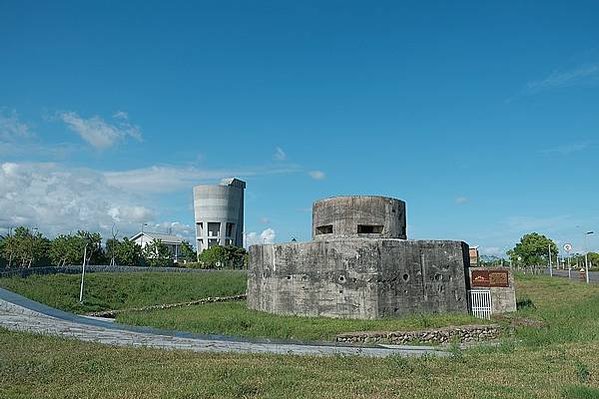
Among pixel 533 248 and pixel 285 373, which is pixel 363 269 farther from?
pixel 533 248

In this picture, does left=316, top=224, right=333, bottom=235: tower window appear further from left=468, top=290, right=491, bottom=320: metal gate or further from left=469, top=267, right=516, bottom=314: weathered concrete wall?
left=469, top=267, right=516, bottom=314: weathered concrete wall

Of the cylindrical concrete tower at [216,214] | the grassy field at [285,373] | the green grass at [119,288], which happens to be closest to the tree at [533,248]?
the green grass at [119,288]

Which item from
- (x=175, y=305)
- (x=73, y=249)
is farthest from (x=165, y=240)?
(x=175, y=305)

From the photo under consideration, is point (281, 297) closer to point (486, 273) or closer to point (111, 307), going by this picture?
point (486, 273)

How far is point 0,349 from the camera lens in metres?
10.1

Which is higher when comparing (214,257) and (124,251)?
(124,251)

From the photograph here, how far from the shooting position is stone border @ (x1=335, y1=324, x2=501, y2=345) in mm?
15320

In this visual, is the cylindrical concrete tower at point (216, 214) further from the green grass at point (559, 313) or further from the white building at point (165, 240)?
the green grass at point (559, 313)

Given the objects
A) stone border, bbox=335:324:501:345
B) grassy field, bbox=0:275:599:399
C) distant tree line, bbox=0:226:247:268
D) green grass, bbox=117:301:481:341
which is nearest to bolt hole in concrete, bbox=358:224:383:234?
green grass, bbox=117:301:481:341

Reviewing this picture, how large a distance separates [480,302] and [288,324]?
25.9 feet

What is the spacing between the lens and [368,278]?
1867 cm

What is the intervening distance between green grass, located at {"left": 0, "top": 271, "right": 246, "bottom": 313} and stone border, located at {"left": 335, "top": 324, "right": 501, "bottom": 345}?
48.4 ft

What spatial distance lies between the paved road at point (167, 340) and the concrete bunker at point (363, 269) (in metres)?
4.93

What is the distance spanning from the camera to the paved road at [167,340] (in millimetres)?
11523
